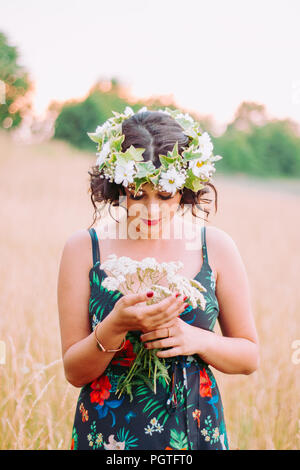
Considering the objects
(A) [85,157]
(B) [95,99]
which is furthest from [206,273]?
(B) [95,99]

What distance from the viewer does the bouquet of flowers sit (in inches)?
61.0

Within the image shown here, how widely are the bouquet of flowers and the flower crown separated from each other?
399 millimetres

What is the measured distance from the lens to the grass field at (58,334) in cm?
305

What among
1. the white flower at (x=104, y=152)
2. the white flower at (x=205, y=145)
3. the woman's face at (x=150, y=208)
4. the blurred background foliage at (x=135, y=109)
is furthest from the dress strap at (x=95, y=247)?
the blurred background foliage at (x=135, y=109)

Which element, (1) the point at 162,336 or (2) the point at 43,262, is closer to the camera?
(1) the point at 162,336

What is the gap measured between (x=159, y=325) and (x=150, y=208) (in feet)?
1.75

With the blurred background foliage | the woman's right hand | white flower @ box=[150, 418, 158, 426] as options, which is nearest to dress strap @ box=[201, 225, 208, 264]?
the woman's right hand

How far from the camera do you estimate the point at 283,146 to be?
151ft

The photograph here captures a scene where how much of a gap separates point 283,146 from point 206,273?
46.8 m

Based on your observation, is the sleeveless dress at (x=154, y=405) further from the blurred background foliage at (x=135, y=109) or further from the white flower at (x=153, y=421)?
the blurred background foliage at (x=135, y=109)

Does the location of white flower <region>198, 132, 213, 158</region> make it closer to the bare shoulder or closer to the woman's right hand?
the bare shoulder
